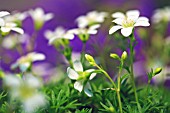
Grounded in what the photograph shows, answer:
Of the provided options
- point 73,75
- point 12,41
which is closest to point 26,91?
point 73,75

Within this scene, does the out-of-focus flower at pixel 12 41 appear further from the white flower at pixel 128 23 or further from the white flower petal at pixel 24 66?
the white flower at pixel 128 23

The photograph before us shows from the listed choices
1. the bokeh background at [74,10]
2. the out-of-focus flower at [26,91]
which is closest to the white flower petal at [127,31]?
the out-of-focus flower at [26,91]

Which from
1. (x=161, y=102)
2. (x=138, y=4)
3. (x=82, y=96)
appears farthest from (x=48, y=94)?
(x=138, y=4)

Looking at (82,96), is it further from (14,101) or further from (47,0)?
(47,0)

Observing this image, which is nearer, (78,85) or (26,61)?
(78,85)

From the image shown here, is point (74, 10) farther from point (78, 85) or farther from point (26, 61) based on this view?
point (78, 85)

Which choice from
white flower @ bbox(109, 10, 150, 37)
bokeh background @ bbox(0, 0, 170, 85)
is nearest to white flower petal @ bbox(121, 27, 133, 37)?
white flower @ bbox(109, 10, 150, 37)

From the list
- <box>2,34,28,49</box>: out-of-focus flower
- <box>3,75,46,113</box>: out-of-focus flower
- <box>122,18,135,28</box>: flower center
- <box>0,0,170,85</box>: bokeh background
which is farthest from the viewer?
<box>0,0,170,85</box>: bokeh background

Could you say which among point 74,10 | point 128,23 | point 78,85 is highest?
point 74,10

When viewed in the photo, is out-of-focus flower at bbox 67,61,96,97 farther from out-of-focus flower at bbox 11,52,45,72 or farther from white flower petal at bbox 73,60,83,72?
out-of-focus flower at bbox 11,52,45,72
